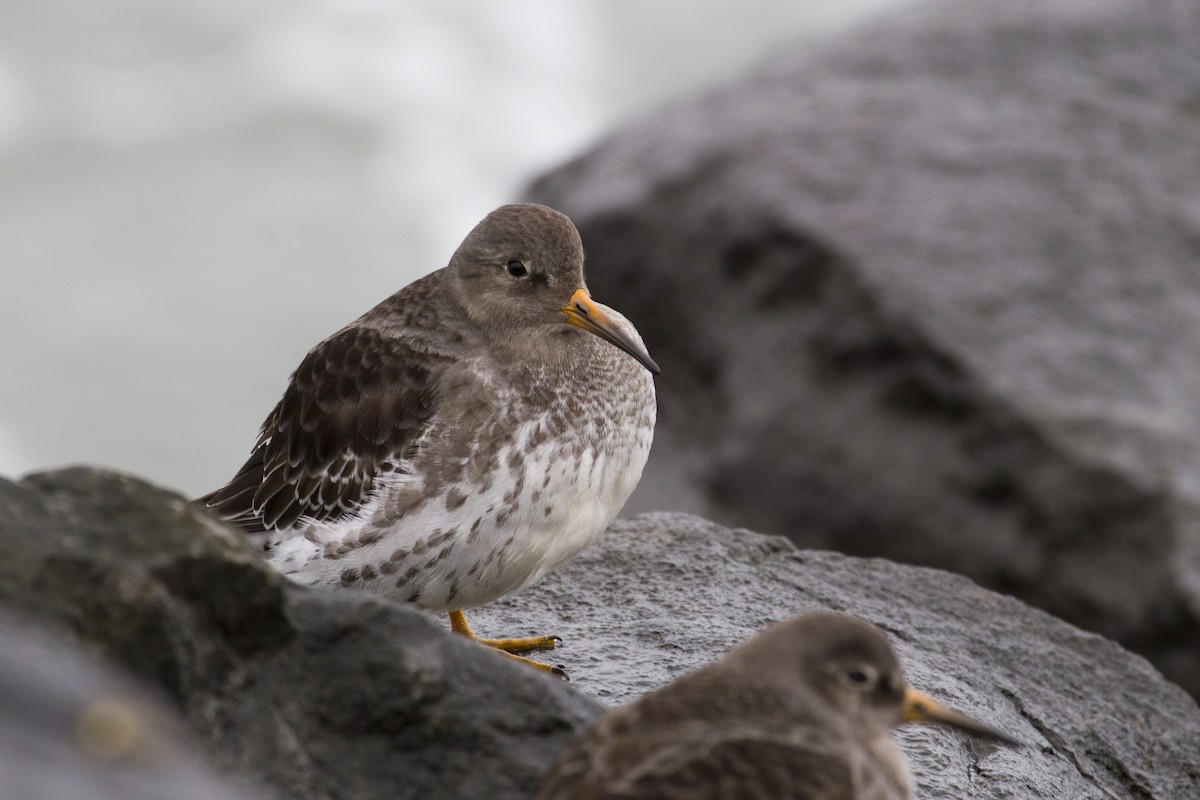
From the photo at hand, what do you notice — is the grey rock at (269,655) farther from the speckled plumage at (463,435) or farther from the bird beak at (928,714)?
the speckled plumage at (463,435)

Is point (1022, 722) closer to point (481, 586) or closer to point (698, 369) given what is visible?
point (481, 586)

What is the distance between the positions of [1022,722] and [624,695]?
1750 millimetres

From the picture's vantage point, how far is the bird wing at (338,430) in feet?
22.7

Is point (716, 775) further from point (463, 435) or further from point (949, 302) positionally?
point (949, 302)

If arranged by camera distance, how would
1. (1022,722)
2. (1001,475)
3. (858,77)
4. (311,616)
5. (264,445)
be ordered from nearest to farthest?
1. (311,616)
2. (1022,722)
3. (264,445)
4. (1001,475)
5. (858,77)

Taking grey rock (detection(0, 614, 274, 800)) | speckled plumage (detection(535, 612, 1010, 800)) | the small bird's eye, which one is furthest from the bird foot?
grey rock (detection(0, 614, 274, 800))

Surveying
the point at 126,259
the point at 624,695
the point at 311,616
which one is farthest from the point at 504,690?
the point at 126,259

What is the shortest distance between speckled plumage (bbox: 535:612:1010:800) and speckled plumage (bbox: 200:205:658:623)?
2341mm

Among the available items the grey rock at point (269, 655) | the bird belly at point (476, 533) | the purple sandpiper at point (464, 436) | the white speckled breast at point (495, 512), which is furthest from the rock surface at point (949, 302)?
the grey rock at point (269, 655)

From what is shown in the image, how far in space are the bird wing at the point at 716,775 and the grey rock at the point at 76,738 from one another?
2.95 ft

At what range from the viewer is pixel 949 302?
10406 mm

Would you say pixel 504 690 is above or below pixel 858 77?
below

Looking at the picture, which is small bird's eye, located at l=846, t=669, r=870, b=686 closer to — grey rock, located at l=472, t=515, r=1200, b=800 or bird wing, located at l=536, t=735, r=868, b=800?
bird wing, located at l=536, t=735, r=868, b=800

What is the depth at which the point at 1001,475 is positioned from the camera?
9914 mm
